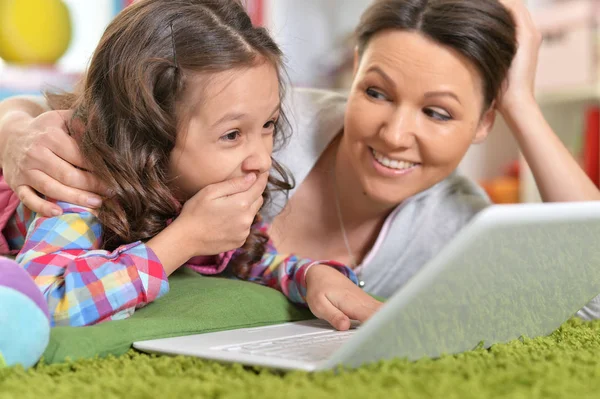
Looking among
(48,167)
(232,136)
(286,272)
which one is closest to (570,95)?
(286,272)

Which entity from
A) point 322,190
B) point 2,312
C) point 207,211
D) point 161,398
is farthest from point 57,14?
point 161,398

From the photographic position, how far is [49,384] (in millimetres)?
662

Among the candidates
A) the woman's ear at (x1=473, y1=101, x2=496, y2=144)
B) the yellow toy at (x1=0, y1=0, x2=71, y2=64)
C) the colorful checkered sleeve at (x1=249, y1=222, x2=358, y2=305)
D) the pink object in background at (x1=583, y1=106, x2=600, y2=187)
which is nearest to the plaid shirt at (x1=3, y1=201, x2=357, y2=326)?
the colorful checkered sleeve at (x1=249, y1=222, x2=358, y2=305)

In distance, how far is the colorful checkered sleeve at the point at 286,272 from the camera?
Answer: 1.20 m

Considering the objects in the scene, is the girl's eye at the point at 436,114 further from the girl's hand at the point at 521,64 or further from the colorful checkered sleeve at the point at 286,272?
the colorful checkered sleeve at the point at 286,272

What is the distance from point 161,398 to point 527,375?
33 centimetres

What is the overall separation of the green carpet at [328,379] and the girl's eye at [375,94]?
0.70 m

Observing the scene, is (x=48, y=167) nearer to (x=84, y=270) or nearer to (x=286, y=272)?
(x=84, y=270)

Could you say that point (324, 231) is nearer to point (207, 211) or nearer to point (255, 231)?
point (255, 231)

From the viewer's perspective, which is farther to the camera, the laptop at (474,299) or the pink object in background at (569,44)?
the pink object in background at (569,44)

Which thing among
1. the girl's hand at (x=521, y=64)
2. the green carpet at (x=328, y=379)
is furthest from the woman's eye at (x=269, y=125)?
the girl's hand at (x=521, y=64)

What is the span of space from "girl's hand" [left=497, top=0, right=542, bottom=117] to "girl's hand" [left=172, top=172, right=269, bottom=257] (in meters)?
0.70

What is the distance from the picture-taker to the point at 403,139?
4.48 feet

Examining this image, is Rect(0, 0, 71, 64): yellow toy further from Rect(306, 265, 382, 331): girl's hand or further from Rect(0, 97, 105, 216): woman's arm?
Rect(306, 265, 382, 331): girl's hand
